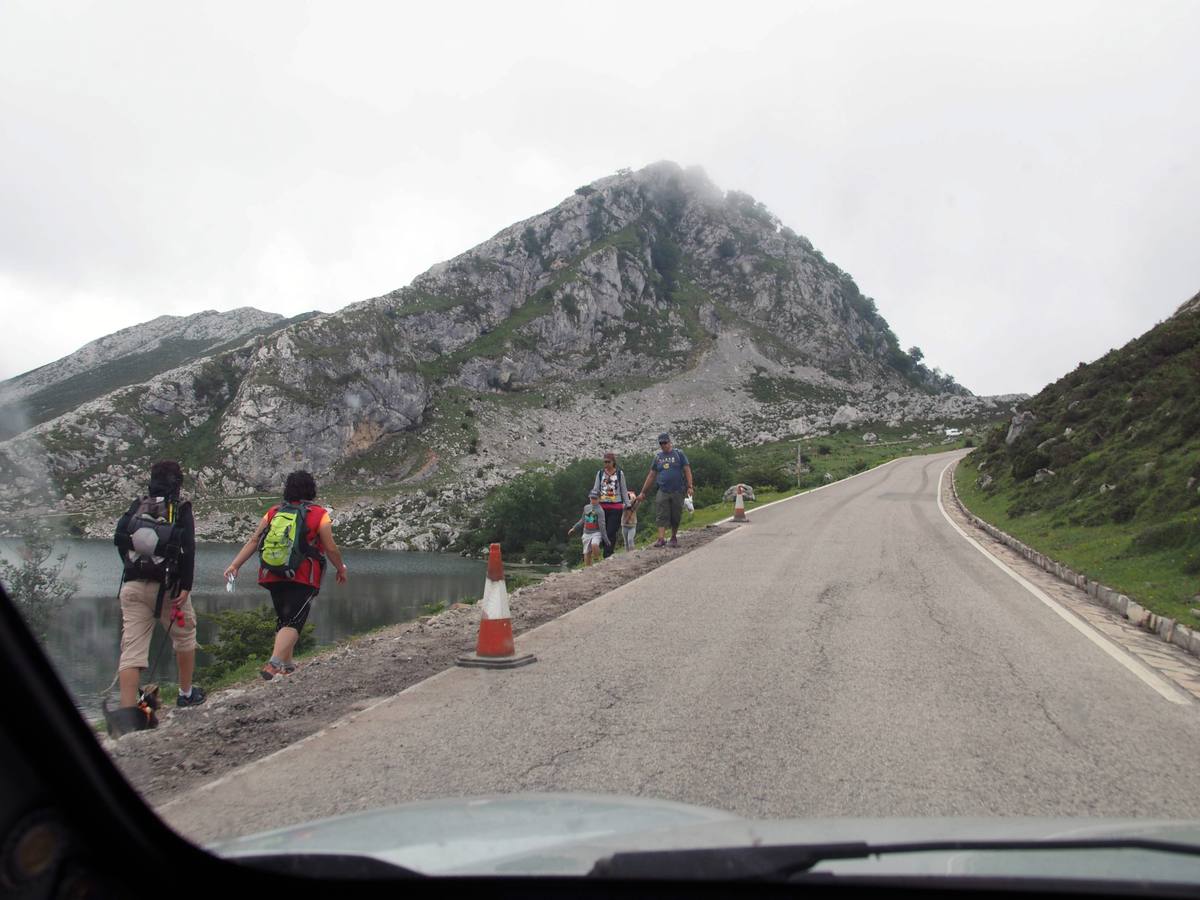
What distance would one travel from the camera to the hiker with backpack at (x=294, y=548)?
7.64m

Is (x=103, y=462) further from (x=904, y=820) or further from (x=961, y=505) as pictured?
(x=904, y=820)

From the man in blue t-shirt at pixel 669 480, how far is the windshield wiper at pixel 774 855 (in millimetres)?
13254

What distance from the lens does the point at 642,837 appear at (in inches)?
99.4

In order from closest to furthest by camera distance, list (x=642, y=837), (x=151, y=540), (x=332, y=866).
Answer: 1. (x=332, y=866)
2. (x=642, y=837)
3. (x=151, y=540)

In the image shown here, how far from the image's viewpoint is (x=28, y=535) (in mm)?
Answer: 13789

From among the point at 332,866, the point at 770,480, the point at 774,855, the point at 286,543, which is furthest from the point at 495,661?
the point at 770,480

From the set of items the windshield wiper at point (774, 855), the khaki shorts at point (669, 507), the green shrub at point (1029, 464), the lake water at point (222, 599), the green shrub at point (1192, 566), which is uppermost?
the green shrub at point (1029, 464)

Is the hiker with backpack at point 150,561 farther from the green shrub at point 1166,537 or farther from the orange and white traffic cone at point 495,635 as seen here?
the green shrub at point 1166,537

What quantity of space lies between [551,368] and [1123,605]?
116643mm

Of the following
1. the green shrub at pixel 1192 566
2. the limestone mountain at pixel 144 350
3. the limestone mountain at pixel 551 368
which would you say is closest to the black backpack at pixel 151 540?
the green shrub at pixel 1192 566

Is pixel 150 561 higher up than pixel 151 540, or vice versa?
pixel 151 540

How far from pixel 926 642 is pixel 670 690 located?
10.1 feet

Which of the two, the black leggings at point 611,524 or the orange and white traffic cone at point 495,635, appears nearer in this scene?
the orange and white traffic cone at point 495,635

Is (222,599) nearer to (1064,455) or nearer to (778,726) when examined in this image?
(1064,455)
